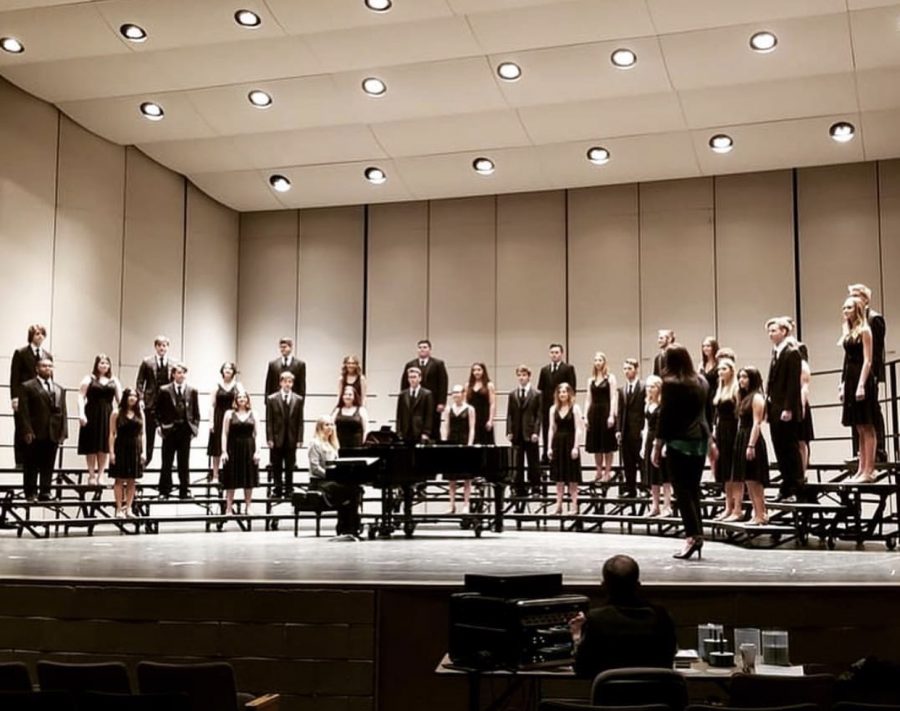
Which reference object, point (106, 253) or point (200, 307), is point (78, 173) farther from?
point (200, 307)

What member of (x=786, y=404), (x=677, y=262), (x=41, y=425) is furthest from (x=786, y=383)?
(x=41, y=425)

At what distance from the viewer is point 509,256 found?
47.6 feet

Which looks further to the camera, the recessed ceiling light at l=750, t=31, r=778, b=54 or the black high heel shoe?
the recessed ceiling light at l=750, t=31, r=778, b=54

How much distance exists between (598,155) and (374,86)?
308cm

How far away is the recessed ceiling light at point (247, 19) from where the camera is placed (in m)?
10.1

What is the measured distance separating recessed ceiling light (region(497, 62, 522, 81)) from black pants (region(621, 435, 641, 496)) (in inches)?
156

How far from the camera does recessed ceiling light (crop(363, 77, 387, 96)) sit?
11.4m

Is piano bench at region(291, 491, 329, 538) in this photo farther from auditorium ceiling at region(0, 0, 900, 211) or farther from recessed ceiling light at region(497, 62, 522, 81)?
recessed ceiling light at region(497, 62, 522, 81)

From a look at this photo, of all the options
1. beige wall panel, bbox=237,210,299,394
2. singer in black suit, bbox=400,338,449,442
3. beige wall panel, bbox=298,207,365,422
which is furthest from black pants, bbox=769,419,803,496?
beige wall panel, bbox=237,210,299,394

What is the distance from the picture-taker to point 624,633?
3.63 metres

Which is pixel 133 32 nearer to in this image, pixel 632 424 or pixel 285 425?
pixel 285 425

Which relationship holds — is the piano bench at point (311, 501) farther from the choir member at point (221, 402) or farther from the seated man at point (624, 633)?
the seated man at point (624, 633)

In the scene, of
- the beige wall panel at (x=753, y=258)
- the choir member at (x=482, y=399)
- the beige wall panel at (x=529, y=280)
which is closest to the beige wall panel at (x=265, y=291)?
the beige wall panel at (x=529, y=280)

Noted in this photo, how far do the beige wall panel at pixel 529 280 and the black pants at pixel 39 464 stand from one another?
6157mm
